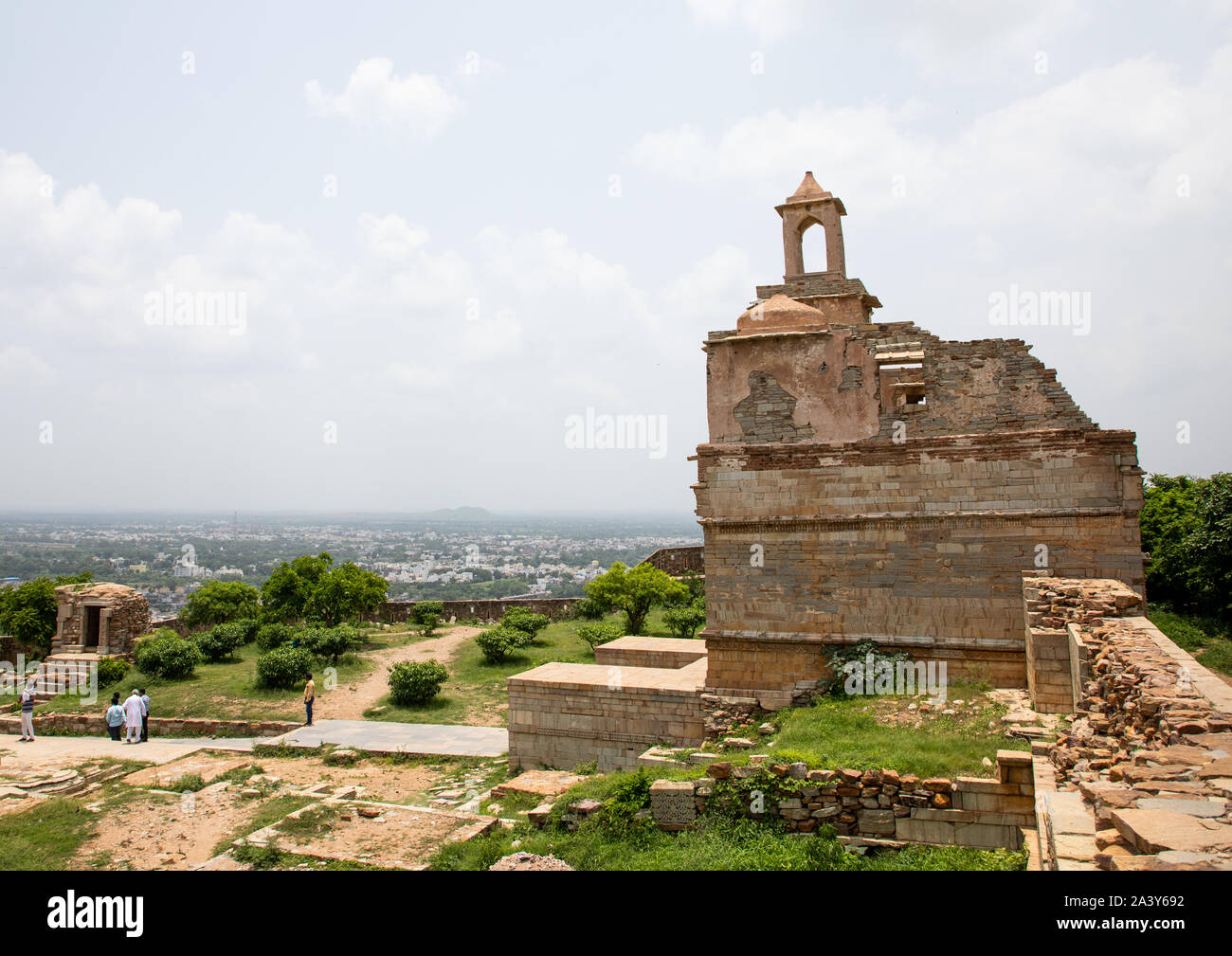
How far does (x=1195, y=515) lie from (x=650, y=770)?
1777 cm

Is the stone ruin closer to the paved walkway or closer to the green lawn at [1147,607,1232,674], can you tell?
the paved walkway

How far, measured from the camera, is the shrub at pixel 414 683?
16812 millimetres

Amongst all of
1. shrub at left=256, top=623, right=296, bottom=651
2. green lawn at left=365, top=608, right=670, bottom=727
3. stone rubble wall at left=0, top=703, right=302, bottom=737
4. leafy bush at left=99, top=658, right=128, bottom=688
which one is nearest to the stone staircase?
leafy bush at left=99, top=658, right=128, bottom=688

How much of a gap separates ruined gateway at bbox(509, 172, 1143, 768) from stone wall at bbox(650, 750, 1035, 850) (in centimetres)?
383

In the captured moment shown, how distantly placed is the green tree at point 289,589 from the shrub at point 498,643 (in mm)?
7621

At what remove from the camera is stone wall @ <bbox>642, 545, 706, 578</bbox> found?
108 ft

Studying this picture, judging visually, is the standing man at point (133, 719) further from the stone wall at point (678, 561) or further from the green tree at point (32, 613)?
the stone wall at point (678, 561)

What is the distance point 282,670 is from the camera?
18000mm

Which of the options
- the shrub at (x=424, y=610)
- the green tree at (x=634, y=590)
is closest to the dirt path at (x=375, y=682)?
the shrub at (x=424, y=610)

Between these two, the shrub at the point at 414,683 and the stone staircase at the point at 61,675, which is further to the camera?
the stone staircase at the point at 61,675

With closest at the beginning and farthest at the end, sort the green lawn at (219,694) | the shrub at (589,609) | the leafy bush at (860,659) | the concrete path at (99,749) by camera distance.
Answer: the leafy bush at (860,659), the concrete path at (99,749), the green lawn at (219,694), the shrub at (589,609)
